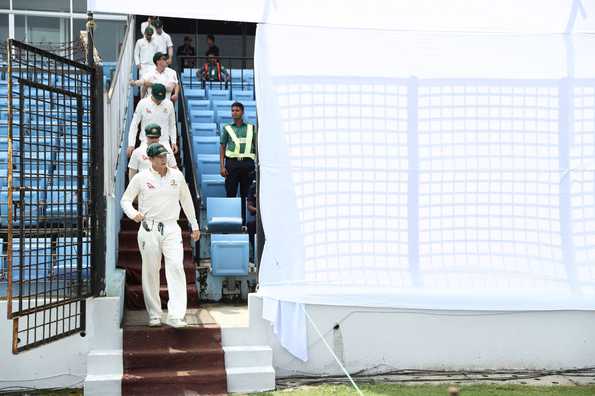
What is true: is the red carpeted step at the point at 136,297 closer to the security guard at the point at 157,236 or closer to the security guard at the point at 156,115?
the security guard at the point at 157,236

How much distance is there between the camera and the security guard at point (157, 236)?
764 cm

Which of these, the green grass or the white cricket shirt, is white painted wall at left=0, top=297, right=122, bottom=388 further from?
the green grass

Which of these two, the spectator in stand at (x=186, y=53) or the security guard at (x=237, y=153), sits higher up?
the spectator in stand at (x=186, y=53)

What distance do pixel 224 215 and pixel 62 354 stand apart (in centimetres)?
276

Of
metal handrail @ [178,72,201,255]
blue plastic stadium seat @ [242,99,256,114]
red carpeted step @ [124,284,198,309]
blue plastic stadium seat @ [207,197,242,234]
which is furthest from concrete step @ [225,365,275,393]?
blue plastic stadium seat @ [242,99,256,114]

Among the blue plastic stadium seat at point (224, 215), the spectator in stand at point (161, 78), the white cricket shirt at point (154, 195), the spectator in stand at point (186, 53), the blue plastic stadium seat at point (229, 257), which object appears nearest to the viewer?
the white cricket shirt at point (154, 195)

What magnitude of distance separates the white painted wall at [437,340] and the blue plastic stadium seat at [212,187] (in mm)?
3225

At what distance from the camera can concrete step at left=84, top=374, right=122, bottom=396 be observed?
7.09m

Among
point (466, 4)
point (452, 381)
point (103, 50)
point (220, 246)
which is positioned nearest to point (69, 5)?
point (103, 50)

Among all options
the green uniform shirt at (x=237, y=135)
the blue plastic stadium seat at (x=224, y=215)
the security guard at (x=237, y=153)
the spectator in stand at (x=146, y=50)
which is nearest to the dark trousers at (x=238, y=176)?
the security guard at (x=237, y=153)

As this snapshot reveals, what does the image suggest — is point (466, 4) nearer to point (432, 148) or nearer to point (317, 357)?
point (432, 148)

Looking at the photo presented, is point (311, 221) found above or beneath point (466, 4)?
beneath

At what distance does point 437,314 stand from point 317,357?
1.26 meters

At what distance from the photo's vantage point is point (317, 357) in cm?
797
